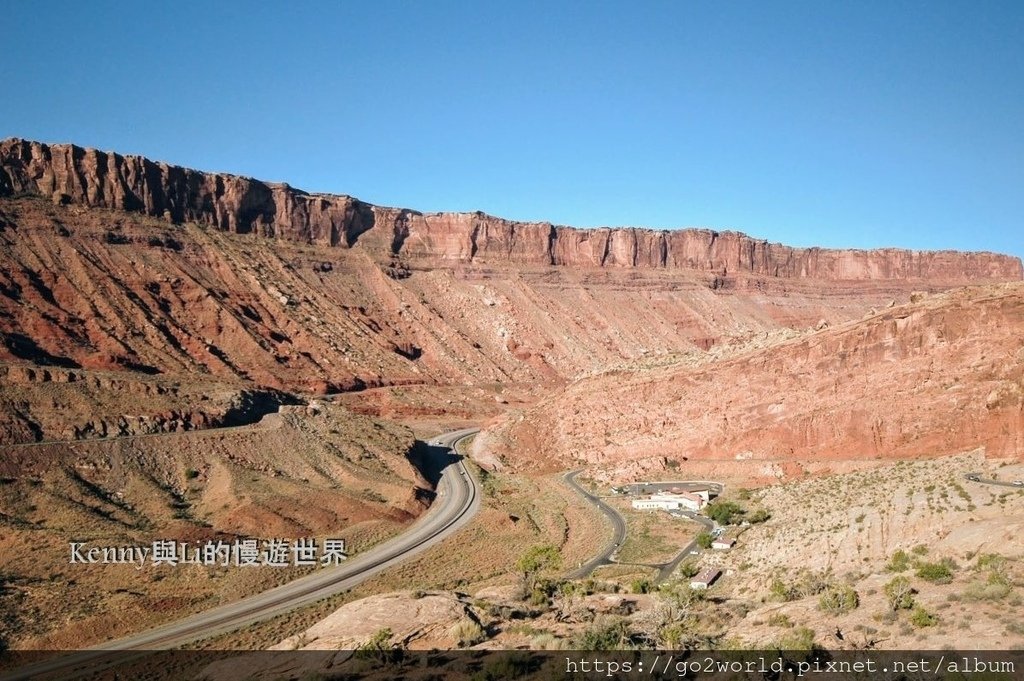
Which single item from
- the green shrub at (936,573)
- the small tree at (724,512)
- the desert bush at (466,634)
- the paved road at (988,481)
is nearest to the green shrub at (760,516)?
the small tree at (724,512)

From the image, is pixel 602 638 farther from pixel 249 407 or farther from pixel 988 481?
pixel 249 407

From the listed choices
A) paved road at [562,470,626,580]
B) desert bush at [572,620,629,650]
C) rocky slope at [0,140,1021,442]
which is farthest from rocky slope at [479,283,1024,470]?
desert bush at [572,620,629,650]

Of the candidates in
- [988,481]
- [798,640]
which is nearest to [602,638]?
[798,640]

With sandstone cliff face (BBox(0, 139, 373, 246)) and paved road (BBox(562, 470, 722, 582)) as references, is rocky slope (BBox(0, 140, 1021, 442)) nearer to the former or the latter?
sandstone cliff face (BBox(0, 139, 373, 246))

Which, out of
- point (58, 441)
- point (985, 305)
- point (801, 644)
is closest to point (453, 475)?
point (58, 441)

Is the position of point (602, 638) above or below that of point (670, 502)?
above

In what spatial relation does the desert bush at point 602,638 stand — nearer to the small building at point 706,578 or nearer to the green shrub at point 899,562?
the small building at point 706,578
